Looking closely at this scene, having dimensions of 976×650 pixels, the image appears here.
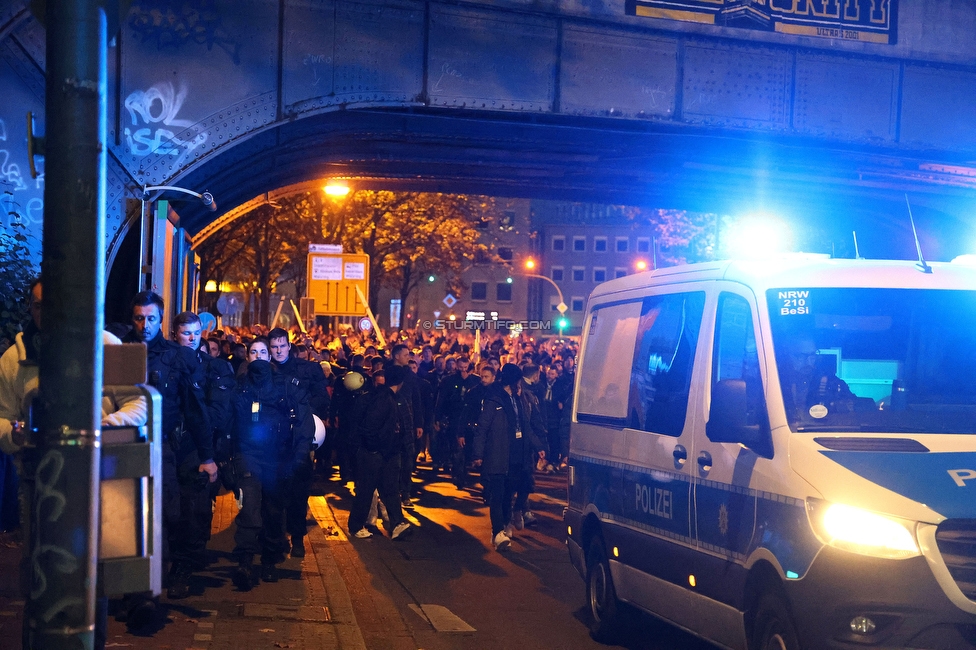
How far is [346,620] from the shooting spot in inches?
306

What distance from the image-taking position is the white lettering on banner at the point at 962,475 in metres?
4.98

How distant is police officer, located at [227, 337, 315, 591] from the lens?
8977mm

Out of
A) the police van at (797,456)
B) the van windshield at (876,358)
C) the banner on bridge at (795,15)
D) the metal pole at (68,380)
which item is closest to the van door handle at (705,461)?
the police van at (797,456)

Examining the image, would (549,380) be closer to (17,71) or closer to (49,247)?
(17,71)

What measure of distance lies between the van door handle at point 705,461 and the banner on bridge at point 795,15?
10.7 meters

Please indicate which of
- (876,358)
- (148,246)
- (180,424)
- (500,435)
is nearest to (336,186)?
(148,246)

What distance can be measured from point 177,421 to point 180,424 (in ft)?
0.29

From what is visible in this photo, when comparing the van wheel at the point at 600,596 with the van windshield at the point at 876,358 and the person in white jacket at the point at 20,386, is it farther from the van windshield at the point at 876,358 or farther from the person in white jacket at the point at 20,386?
the person in white jacket at the point at 20,386

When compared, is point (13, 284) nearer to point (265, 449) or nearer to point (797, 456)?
point (265, 449)

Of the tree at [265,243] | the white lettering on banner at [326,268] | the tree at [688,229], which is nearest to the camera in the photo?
the white lettering on banner at [326,268]

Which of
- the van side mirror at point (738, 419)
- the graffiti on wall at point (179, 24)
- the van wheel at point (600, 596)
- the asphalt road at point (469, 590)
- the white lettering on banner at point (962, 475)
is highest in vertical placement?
the graffiti on wall at point (179, 24)

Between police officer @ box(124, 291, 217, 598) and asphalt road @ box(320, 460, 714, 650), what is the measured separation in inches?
54.5

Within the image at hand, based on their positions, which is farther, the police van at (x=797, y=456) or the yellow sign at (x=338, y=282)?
the yellow sign at (x=338, y=282)

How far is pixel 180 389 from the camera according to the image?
7562mm
